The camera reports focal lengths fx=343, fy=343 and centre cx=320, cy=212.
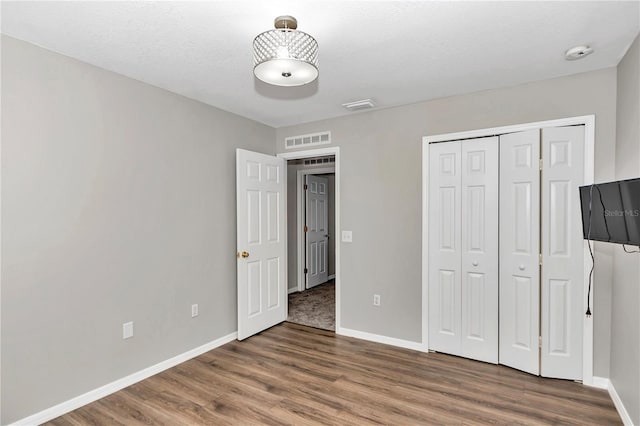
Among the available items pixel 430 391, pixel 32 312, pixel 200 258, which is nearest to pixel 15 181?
pixel 32 312

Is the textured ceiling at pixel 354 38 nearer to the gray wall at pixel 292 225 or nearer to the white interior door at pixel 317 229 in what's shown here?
the gray wall at pixel 292 225

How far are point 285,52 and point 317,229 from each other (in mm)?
4678

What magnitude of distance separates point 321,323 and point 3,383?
2983 millimetres

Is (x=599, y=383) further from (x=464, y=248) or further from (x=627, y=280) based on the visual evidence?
(x=464, y=248)

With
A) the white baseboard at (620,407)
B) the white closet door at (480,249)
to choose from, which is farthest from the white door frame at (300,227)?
the white baseboard at (620,407)

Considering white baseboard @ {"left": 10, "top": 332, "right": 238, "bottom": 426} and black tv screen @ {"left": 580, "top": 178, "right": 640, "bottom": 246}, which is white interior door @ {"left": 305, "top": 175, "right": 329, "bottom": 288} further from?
black tv screen @ {"left": 580, "top": 178, "right": 640, "bottom": 246}

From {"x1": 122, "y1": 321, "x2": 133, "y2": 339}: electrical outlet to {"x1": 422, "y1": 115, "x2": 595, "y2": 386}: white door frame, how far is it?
2679 mm

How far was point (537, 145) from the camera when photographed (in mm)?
2889

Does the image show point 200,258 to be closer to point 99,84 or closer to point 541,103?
point 99,84

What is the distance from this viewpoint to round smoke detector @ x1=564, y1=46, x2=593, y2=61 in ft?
7.71

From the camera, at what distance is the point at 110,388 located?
2674 mm

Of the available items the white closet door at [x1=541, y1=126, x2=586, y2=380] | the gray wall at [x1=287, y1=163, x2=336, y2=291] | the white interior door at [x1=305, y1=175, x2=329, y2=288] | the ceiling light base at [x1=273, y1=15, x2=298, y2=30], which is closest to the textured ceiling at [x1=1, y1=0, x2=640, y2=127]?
the ceiling light base at [x1=273, y1=15, x2=298, y2=30]

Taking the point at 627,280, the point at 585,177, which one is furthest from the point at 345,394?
the point at 585,177

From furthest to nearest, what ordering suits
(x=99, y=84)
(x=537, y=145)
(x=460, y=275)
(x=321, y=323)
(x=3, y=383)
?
(x=321, y=323) → (x=460, y=275) → (x=537, y=145) → (x=99, y=84) → (x=3, y=383)
